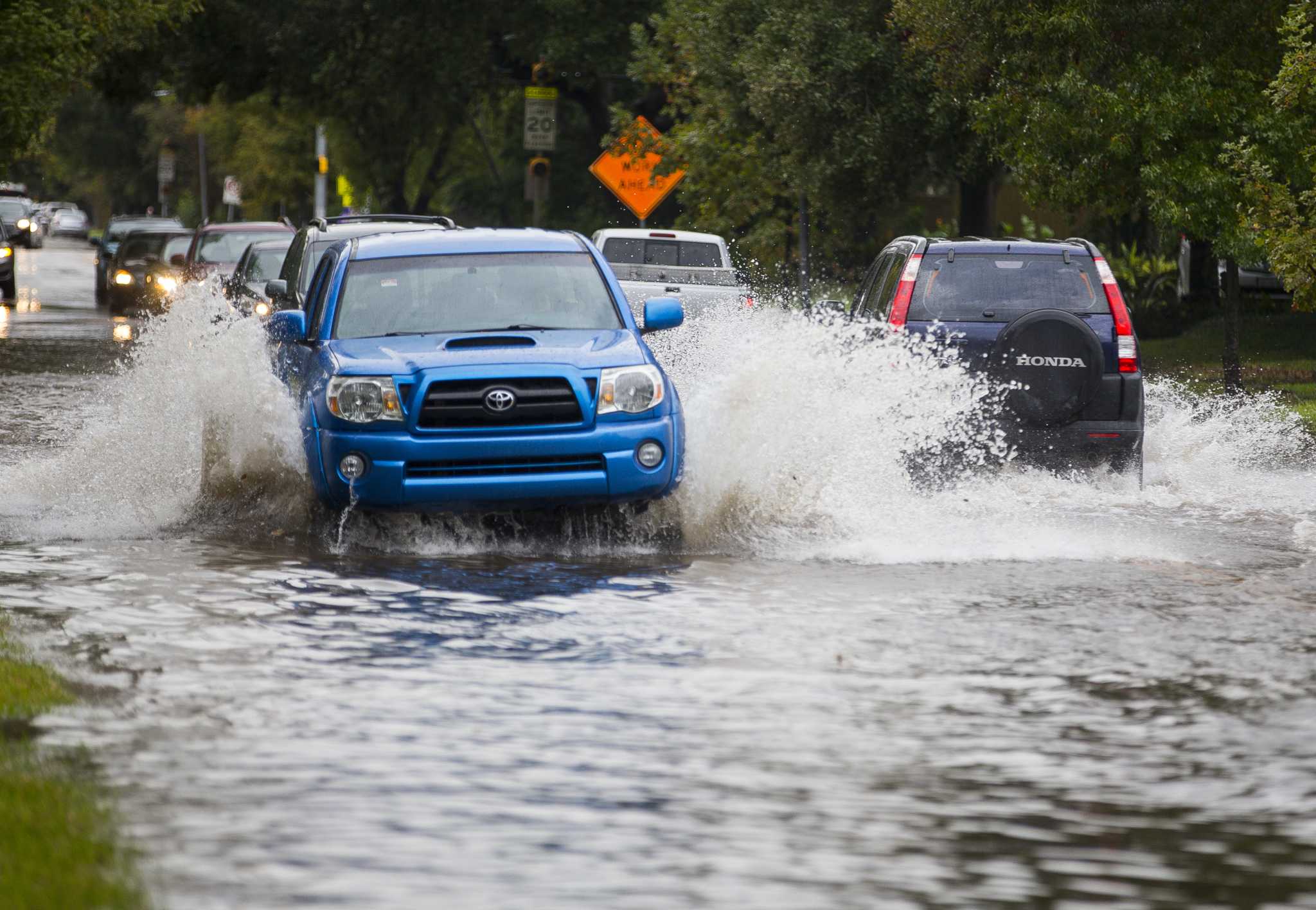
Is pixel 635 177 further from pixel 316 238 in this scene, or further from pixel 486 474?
pixel 486 474

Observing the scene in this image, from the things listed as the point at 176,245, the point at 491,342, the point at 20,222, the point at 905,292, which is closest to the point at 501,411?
the point at 491,342

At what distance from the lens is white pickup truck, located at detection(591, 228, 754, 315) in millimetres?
22844

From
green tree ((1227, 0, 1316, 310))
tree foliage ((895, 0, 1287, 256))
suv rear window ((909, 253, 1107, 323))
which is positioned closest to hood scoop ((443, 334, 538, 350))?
→ suv rear window ((909, 253, 1107, 323))

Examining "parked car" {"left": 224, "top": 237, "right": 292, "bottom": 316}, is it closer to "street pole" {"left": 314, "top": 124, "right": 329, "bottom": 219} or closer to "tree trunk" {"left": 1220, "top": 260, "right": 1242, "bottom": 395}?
"tree trunk" {"left": 1220, "top": 260, "right": 1242, "bottom": 395}

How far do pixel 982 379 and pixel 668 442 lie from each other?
9.44 ft

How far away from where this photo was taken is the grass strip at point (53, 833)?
5.07 m

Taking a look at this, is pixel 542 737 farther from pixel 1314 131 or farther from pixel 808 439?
pixel 1314 131

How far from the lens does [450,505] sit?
36.2 feet

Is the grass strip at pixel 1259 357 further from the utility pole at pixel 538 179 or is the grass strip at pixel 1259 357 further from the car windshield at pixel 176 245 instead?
the car windshield at pixel 176 245

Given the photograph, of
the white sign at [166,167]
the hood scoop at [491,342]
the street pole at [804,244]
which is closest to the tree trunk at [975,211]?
the street pole at [804,244]

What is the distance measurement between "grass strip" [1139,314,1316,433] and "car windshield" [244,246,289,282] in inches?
388

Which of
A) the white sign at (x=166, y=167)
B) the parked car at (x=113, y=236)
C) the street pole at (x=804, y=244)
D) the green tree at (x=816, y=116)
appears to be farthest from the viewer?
the white sign at (x=166, y=167)

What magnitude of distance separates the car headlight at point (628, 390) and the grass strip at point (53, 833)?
14.4ft

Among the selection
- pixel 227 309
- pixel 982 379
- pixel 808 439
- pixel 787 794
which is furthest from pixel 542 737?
pixel 227 309
